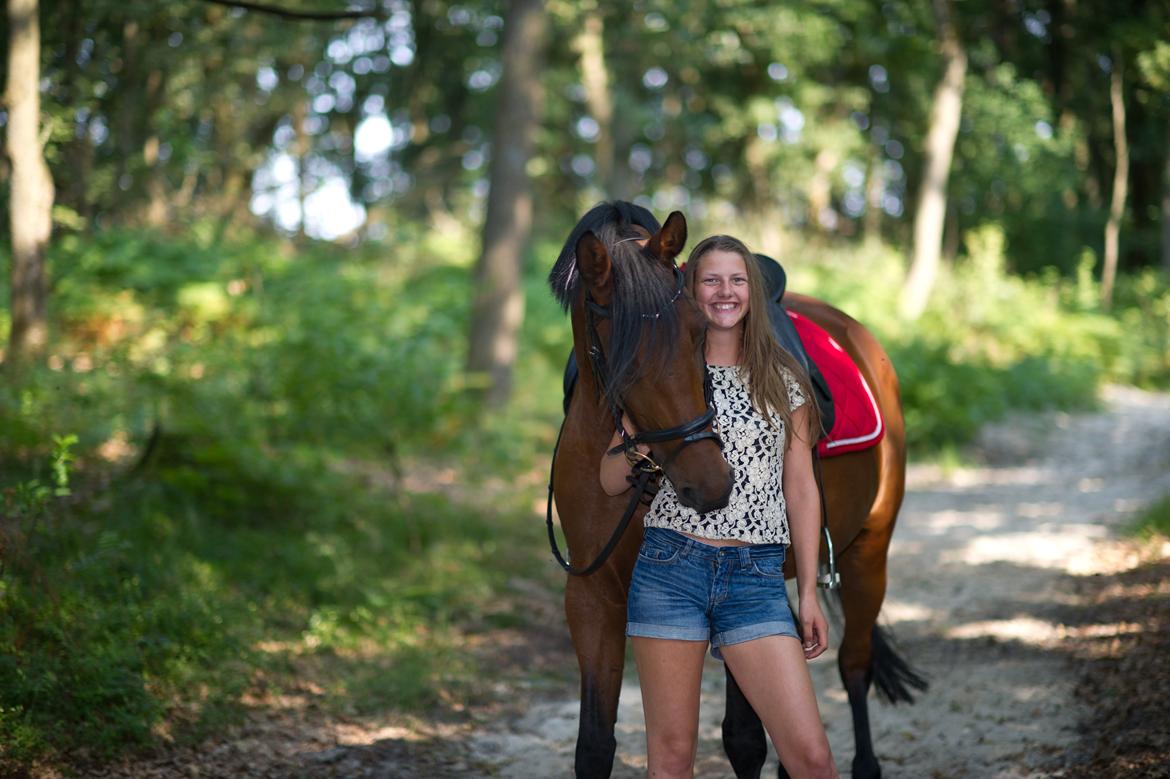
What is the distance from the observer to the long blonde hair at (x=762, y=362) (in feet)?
8.35

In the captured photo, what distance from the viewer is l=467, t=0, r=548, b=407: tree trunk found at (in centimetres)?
1016

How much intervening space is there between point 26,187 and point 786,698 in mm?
6042

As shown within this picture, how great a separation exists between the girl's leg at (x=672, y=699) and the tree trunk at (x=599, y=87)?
17153 millimetres

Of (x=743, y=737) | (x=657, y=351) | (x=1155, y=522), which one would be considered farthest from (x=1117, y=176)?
(x=657, y=351)

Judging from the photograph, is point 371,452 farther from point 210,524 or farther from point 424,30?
point 424,30

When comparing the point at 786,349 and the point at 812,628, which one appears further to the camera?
the point at 786,349

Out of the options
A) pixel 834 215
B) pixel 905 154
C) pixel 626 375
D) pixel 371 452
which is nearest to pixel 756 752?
pixel 626 375

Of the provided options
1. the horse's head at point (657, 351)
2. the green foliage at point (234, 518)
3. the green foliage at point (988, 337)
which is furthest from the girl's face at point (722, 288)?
the green foliage at point (988, 337)

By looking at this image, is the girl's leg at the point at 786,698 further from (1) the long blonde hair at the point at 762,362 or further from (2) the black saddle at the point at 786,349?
(2) the black saddle at the point at 786,349

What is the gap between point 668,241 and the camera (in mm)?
2586

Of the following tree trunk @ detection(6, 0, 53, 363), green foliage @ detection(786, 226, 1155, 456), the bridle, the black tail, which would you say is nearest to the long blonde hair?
the bridle

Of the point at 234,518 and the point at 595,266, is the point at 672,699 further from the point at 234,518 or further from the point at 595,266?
the point at 234,518

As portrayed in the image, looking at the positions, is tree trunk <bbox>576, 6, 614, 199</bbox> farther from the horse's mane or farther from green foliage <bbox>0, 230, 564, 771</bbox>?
the horse's mane

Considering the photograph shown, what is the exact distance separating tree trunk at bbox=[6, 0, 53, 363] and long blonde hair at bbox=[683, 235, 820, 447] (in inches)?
210
